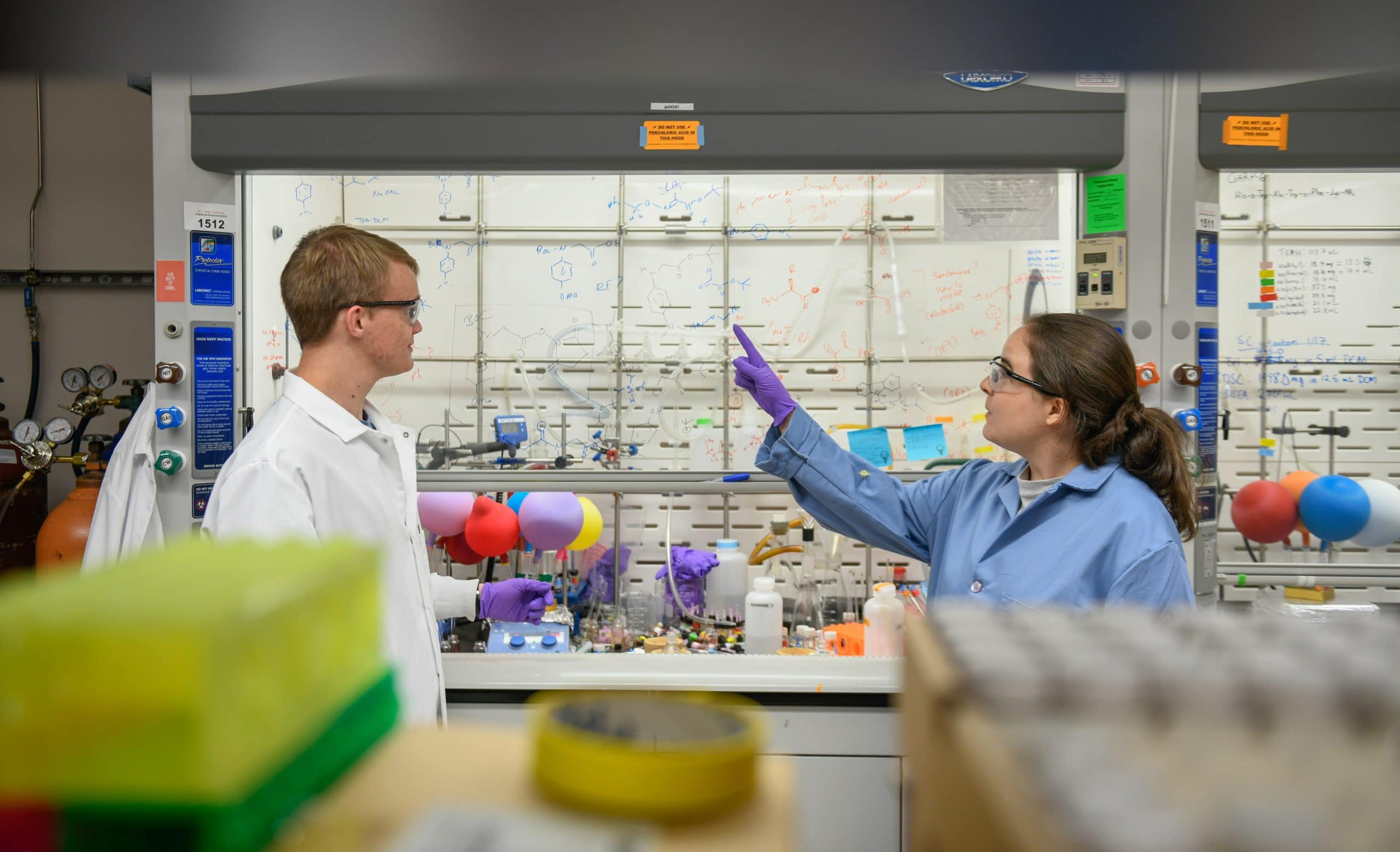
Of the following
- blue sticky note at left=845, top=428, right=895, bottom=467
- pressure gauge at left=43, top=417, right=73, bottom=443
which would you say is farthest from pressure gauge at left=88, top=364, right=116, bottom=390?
blue sticky note at left=845, top=428, right=895, bottom=467

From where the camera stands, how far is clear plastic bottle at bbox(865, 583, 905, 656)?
283 cm

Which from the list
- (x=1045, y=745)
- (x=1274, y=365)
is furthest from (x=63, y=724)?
(x=1274, y=365)

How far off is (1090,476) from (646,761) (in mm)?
1725

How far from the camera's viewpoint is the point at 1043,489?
2062mm

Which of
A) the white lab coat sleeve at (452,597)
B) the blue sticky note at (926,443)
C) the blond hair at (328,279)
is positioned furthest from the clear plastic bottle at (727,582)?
the blond hair at (328,279)

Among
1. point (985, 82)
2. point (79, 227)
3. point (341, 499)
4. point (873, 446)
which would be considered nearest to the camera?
point (341, 499)

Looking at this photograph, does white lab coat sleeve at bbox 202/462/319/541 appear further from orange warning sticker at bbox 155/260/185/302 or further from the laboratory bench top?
orange warning sticker at bbox 155/260/185/302

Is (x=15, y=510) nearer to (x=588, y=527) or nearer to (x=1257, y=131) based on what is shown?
(x=588, y=527)

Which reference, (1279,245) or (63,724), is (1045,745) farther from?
(1279,245)

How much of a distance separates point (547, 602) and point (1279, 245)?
10.1 feet

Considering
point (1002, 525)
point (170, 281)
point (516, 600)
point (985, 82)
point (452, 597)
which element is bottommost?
point (516, 600)

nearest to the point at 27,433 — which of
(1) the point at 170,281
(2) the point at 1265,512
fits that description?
(1) the point at 170,281

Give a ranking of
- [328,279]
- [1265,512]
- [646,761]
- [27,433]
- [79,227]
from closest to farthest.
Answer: [646,761]
[328,279]
[1265,512]
[27,433]
[79,227]

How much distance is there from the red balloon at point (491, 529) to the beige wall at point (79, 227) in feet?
6.35
